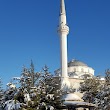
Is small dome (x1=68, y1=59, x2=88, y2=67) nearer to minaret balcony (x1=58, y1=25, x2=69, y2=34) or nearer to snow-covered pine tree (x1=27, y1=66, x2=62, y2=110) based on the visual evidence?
minaret balcony (x1=58, y1=25, x2=69, y2=34)

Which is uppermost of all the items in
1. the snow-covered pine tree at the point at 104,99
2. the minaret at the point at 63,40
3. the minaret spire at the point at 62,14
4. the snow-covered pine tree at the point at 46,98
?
the minaret spire at the point at 62,14

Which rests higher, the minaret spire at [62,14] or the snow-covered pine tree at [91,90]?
the minaret spire at [62,14]

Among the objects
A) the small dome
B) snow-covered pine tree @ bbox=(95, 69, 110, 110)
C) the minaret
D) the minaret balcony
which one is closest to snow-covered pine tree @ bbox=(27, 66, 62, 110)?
snow-covered pine tree @ bbox=(95, 69, 110, 110)

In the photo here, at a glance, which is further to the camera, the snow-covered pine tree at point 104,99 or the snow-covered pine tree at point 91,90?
the snow-covered pine tree at point 91,90

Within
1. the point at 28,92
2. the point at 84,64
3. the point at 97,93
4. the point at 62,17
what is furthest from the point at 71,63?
the point at 28,92

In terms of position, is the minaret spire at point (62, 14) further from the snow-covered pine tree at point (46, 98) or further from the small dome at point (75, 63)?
the snow-covered pine tree at point (46, 98)

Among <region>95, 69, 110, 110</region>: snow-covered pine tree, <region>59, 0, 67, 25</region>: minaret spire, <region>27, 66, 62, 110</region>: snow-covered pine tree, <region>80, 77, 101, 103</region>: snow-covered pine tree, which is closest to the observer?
<region>27, 66, 62, 110</region>: snow-covered pine tree

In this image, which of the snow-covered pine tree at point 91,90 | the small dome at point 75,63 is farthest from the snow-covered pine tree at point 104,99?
the small dome at point 75,63

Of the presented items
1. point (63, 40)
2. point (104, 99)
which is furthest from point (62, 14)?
point (104, 99)

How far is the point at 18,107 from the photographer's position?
16594 millimetres

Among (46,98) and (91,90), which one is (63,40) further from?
(46,98)

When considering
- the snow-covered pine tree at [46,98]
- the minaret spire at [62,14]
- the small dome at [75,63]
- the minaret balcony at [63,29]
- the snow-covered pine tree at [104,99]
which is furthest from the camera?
the small dome at [75,63]

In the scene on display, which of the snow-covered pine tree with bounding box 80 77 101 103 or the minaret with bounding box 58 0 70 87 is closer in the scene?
the snow-covered pine tree with bounding box 80 77 101 103

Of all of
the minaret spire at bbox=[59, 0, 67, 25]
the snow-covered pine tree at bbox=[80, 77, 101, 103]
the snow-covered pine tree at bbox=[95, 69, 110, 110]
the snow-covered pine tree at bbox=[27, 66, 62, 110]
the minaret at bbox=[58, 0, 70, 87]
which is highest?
the minaret spire at bbox=[59, 0, 67, 25]
